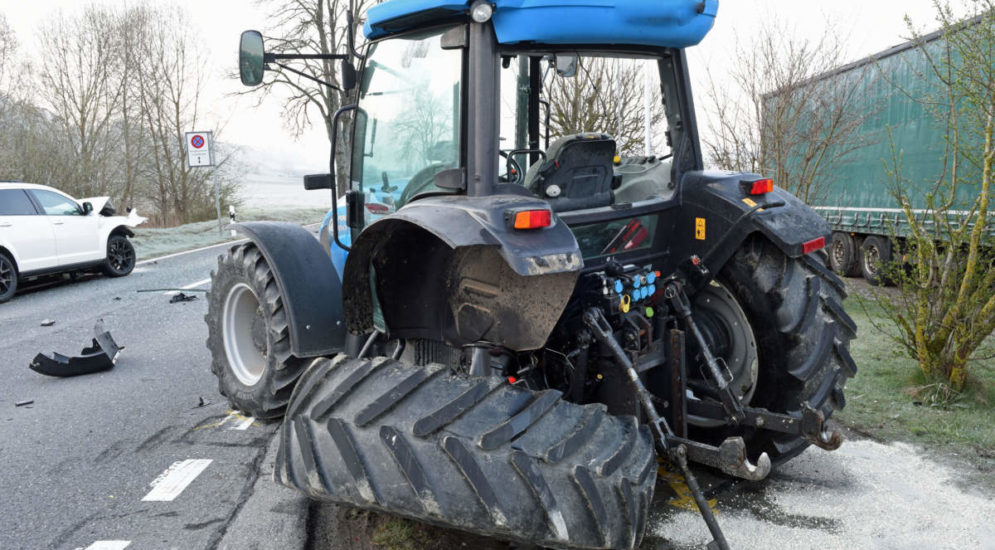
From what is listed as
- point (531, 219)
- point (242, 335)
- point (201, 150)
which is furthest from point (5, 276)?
point (201, 150)

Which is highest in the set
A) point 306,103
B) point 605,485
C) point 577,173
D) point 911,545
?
point 306,103

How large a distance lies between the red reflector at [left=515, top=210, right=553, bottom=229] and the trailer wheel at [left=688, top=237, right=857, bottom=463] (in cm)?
136

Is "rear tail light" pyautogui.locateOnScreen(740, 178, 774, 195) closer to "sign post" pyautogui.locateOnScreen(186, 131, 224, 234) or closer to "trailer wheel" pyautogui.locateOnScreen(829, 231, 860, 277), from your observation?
"trailer wheel" pyautogui.locateOnScreen(829, 231, 860, 277)

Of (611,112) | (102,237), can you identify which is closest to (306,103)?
(102,237)

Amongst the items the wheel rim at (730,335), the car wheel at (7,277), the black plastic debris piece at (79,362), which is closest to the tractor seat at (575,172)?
the wheel rim at (730,335)

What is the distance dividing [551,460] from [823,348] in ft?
5.95

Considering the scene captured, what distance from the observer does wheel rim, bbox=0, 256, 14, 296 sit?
37.2 feet

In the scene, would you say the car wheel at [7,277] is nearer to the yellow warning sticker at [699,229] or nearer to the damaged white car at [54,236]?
the damaged white car at [54,236]

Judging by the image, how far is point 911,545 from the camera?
3125mm

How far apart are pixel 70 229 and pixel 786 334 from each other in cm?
1267

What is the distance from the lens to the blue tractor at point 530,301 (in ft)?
7.86

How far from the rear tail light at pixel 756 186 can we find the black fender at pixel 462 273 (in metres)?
1.23

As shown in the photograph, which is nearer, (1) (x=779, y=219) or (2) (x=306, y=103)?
(1) (x=779, y=219)

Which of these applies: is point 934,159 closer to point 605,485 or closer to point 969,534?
point 969,534
